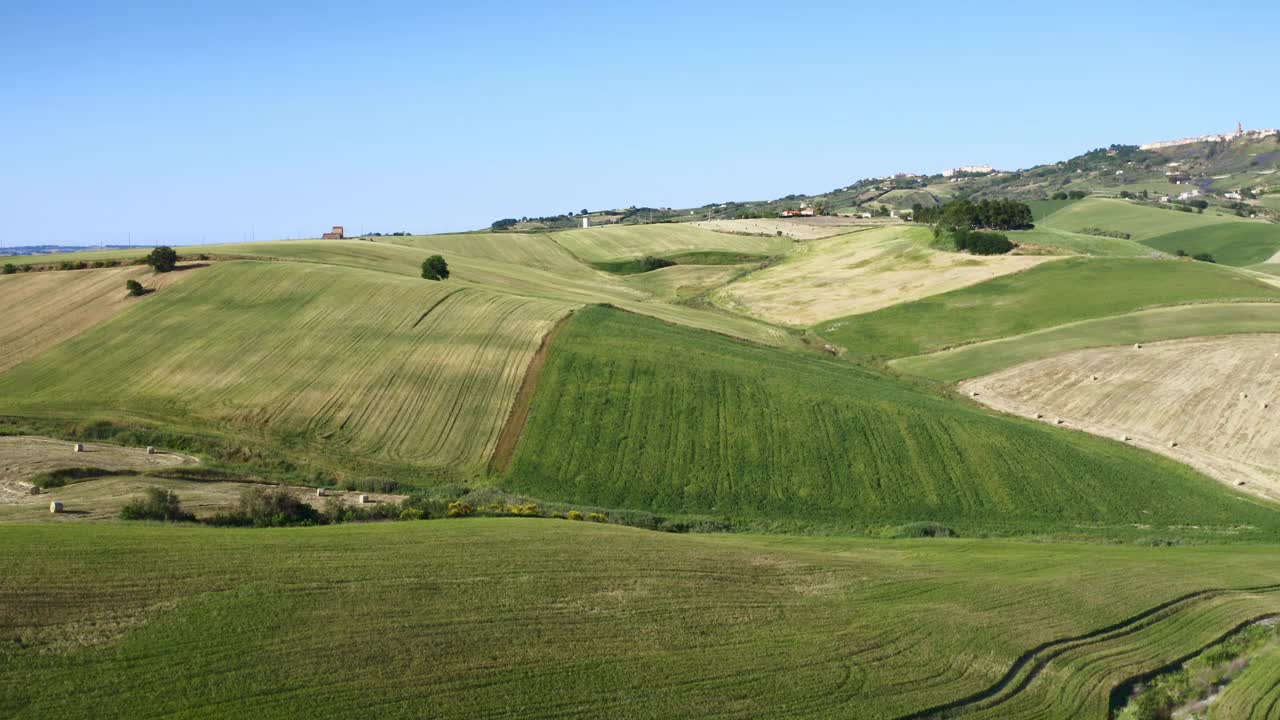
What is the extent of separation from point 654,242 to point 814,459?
109 metres

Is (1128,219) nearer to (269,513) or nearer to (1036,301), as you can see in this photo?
(1036,301)

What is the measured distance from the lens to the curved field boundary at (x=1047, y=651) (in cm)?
2362

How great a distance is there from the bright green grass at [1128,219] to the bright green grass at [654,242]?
57.6 metres

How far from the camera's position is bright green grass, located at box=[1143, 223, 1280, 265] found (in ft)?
469

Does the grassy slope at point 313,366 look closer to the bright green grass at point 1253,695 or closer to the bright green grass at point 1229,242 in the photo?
the bright green grass at point 1253,695

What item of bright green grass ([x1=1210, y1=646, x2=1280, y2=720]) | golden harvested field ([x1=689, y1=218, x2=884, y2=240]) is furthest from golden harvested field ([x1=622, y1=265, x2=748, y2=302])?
bright green grass ([x1=1210, y1=646, x2=1280, y2=720])

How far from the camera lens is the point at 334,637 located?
23375 millimetres

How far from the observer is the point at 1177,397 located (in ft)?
209

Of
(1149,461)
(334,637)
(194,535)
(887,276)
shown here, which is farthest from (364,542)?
(887,276)

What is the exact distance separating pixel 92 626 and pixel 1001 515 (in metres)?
38.4

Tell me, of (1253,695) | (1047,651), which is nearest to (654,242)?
(1047,651)

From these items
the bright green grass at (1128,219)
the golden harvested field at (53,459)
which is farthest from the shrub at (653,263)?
the golden harvested field at (53,459)

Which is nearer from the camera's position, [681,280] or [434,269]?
[434,269]

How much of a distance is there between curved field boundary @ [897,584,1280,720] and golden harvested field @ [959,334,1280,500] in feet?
72.6
